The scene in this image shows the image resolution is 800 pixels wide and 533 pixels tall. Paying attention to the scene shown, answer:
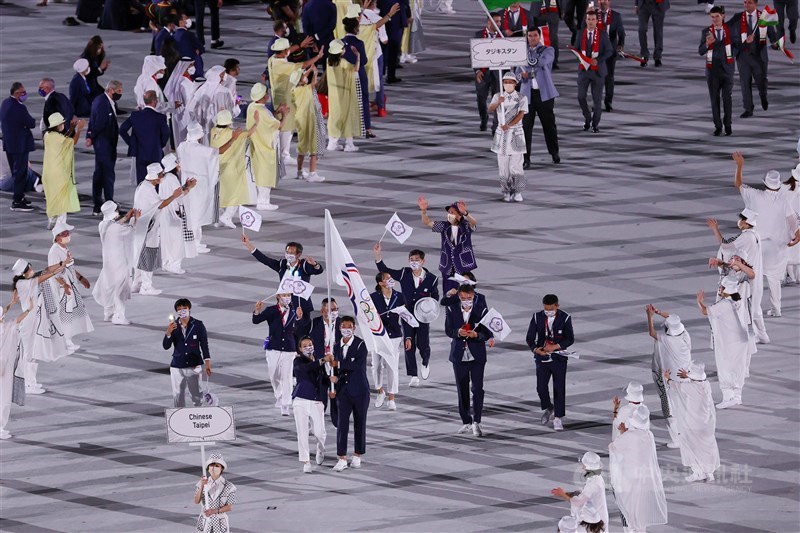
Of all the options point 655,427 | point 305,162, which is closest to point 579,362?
point 655,427

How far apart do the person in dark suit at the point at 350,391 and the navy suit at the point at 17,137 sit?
9.07m

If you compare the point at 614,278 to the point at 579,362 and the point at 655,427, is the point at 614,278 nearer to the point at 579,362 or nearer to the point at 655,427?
the point at 579,362

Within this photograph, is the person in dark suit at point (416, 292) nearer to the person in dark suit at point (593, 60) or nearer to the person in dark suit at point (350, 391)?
the person in dark suit at point (350, 391)

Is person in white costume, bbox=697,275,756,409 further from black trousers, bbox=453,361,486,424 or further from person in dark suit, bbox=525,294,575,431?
black trousers, bbox=453,361,486,424

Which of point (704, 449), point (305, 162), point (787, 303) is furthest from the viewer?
point (305, 162)

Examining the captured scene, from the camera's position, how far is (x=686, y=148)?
2708 cm

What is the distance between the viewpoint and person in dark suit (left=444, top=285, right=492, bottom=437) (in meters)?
17.9

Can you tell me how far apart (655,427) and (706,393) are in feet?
3.90

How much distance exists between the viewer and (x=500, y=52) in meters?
24.8

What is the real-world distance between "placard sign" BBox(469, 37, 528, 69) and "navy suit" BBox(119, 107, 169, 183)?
4.47m

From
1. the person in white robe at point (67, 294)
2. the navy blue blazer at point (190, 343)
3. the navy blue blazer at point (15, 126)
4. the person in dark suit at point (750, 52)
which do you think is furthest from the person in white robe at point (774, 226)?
the navy blue blazer at point (15, 126)

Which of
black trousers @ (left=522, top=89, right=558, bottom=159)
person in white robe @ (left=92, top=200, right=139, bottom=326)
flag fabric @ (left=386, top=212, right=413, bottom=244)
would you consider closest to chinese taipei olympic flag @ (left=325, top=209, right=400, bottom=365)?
flag fabric @ (left=386, top=212, right=413, bottom=244)

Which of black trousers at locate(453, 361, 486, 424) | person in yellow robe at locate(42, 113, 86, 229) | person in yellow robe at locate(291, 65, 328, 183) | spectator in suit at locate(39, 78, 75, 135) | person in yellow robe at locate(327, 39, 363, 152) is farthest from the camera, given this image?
person in yellow robe at locate(327, 39, 363, 152)

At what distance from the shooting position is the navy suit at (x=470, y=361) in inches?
704
